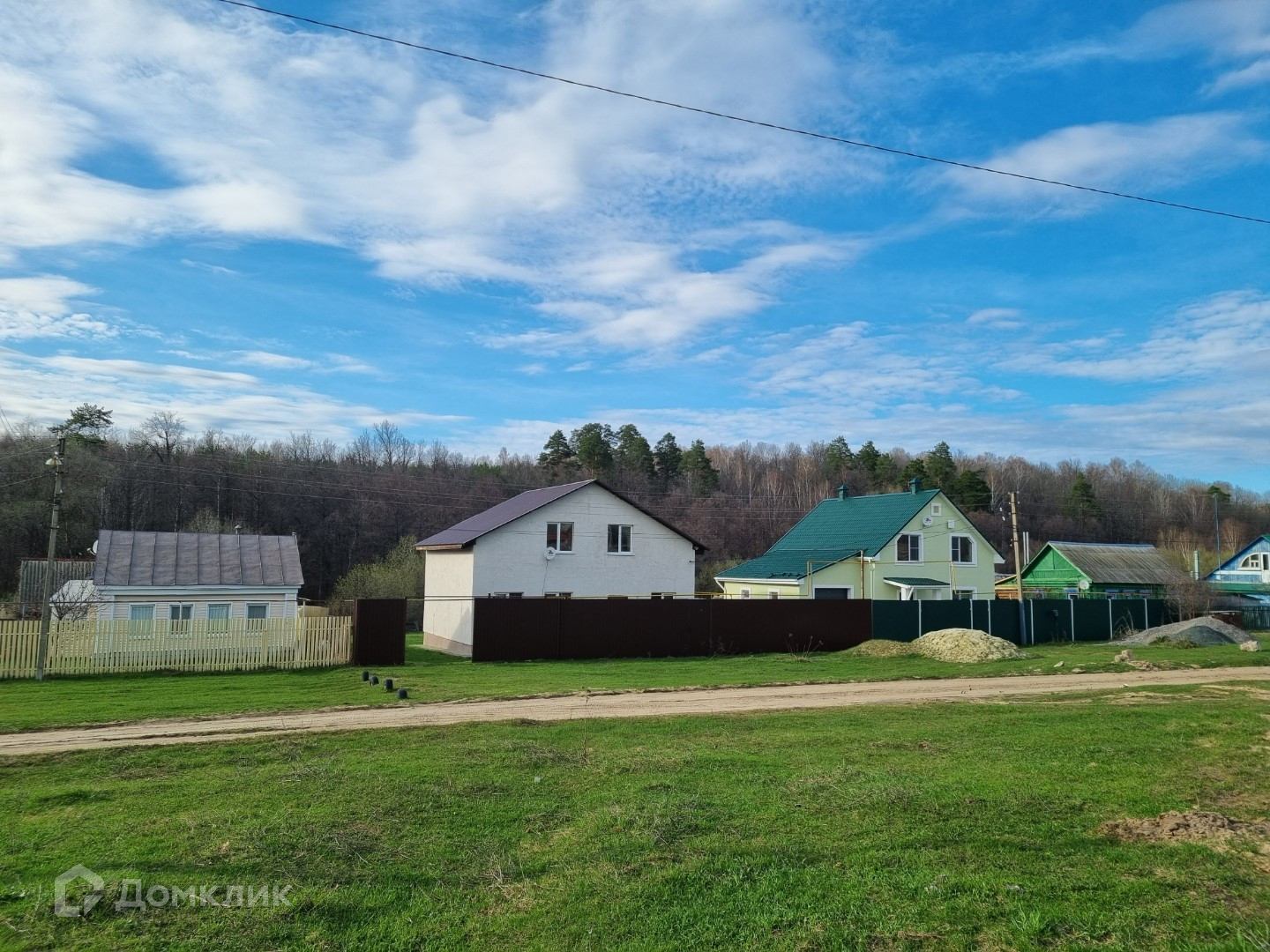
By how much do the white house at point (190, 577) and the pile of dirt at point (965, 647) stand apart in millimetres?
21949

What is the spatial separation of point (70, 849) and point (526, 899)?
138 inches

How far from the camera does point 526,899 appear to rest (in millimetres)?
5465

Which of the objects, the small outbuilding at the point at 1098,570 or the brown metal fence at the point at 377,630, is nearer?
the brown metal fence at the point at 377,630

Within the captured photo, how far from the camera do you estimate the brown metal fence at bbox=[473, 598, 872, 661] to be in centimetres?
2531

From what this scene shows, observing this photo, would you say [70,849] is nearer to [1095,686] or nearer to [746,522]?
[1095,686]

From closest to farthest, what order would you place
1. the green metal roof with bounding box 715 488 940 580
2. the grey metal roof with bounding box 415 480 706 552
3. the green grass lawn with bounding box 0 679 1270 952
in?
the green grass lawn with bounding box 0 679 1270 952 → the grey metal roof with bounding box 415 480 706 552 → the green metal roof with bounding box 715 488 940 580

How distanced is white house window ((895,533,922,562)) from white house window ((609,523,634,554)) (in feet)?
46.4

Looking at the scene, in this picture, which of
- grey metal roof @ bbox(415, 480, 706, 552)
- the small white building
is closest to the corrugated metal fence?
the small white building

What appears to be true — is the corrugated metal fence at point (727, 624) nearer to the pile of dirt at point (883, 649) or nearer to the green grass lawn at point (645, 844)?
the pile of dirt at point (883, 649)

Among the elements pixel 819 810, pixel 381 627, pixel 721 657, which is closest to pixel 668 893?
pixel 819 810

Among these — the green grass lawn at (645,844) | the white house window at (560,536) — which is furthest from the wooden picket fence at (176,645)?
the green grass lawn at (645,844)

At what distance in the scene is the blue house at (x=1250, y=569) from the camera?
58769mm

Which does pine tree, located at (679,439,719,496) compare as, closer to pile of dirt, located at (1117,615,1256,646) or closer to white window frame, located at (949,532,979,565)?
white window frame, located at (949,532,979,565)

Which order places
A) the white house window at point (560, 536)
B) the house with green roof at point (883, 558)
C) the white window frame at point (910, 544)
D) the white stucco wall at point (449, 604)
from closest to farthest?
the white stucco wall at point (449, 604), the white house window at point (560, 536), the house with green roof at point (883, 558), the white window frame at point (910, 544)
